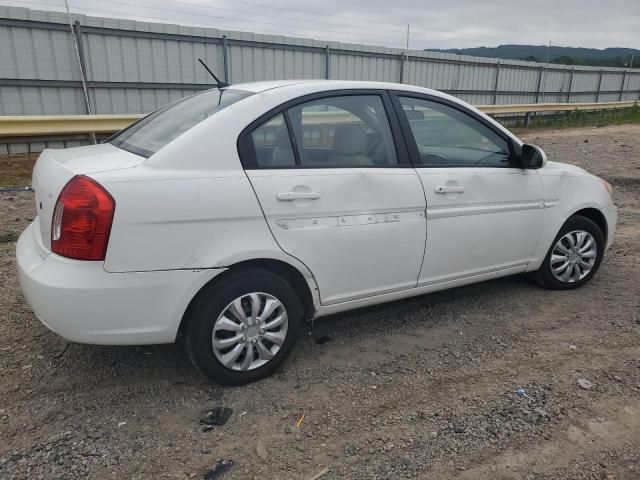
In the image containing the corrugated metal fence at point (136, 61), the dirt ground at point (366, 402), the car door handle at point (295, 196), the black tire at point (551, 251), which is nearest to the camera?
the dirt ground at point (366, 402)

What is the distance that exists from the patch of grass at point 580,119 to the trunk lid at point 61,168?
20314 millimetres

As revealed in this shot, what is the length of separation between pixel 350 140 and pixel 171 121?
1.10m

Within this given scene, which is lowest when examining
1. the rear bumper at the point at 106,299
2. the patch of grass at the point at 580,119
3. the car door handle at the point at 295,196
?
the patch of grass at the point at 580,119

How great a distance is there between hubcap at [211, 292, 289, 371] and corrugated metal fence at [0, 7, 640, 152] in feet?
30.4

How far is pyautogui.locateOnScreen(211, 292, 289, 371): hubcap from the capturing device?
2869 millimetres

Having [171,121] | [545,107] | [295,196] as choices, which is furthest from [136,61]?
[545,107]

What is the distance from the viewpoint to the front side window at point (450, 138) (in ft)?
11.7

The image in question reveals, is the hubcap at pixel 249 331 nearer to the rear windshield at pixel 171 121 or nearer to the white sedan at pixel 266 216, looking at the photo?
the white sedan at pixel 266 216

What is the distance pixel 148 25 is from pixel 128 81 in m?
1.23

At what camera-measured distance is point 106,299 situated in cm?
256

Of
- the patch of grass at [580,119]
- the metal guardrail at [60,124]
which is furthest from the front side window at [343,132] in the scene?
the patch of grass at [580,119]

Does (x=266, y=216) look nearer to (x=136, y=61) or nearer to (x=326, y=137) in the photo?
(x=326, y=137)

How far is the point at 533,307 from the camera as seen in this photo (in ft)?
13.8

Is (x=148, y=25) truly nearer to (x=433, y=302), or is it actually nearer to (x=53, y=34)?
(x=53, y=34)
